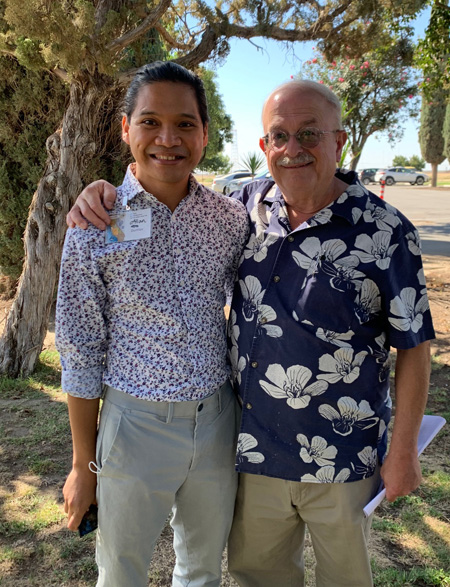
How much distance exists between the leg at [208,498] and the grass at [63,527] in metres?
0.66

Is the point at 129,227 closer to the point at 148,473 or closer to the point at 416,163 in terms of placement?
the point at 148,473

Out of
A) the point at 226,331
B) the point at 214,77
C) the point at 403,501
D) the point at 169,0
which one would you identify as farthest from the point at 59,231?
the point at 214,77

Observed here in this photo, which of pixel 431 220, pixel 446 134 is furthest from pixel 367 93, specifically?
pixel 446 134

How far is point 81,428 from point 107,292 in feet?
1.54

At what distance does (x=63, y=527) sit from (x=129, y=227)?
2002 mm

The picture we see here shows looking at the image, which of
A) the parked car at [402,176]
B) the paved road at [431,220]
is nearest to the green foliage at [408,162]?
the parked car at [402,176]

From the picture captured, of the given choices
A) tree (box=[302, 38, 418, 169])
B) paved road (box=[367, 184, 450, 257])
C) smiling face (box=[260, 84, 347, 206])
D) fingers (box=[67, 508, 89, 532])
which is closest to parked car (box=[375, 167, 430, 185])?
A: paved road (box=[367, 184, 450, 257])

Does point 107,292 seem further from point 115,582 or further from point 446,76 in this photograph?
point 446,76

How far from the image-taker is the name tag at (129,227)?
1.73 meters

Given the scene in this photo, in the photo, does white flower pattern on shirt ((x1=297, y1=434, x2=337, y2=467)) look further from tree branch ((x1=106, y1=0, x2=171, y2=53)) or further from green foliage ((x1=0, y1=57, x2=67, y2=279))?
green foliage ((x1=0, y1=57, x2=67, y2=279))

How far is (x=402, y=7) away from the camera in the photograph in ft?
16.5

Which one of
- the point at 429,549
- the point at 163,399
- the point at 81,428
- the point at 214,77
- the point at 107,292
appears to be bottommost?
the point at 429,549

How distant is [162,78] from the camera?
5.68 ft

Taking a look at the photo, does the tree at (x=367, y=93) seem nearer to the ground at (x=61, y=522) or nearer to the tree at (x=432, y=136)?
the ground at (x=61, y=522)
